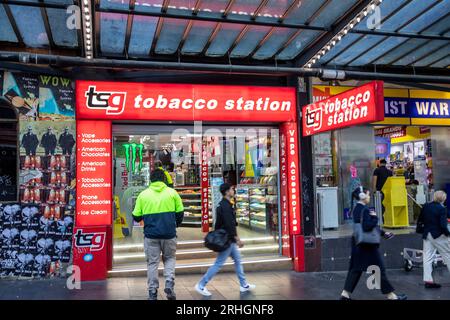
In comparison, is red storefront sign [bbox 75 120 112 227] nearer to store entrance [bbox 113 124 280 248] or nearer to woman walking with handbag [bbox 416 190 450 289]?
store entrance [bbox 113 124 280 248]

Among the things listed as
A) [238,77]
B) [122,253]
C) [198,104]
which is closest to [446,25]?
[238,77]

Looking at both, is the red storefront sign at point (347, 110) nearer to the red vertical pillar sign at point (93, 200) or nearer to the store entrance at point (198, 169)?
the store entrance at point (198, 169)

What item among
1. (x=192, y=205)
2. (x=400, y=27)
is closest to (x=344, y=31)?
(x=400, y=27)

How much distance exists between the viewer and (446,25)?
8.25m

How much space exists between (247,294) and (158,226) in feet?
6.54

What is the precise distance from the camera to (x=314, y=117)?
8.54 metres

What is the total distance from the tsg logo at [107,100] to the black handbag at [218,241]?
3.25 metres

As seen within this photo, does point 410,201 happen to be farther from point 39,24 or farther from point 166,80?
point 39,24

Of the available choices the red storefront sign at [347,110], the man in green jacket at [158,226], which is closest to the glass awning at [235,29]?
the red storefront sign at [347,110]

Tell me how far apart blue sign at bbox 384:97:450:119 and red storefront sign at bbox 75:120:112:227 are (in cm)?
758

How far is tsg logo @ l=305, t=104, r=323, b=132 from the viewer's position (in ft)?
27.3

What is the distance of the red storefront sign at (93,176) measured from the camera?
821 cm

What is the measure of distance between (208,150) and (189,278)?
301cm

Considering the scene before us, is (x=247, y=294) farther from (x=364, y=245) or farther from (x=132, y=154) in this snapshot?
(x=132, y=154)
